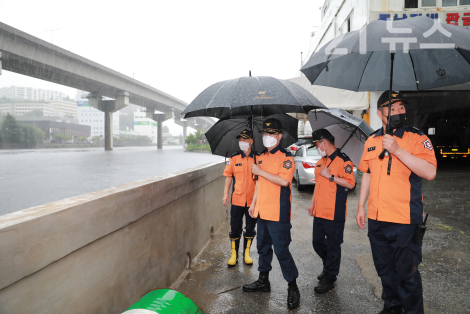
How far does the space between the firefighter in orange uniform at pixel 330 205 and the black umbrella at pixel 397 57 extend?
72 cm

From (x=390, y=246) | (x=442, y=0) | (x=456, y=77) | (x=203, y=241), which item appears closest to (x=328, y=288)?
(x=390, y=246)

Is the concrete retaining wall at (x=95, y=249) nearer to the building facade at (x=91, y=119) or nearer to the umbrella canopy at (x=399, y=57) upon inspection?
the umbrella canopy at (x=399, y=57)

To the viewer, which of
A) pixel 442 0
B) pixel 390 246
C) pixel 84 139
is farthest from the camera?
pixel 84 139

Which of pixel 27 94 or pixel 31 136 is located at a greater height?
pixel 27 94

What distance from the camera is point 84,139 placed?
62344 millimetres

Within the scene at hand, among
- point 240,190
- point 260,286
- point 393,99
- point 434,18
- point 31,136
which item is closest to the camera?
point 393,99

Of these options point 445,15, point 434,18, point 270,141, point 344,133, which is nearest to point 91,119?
point 434,18

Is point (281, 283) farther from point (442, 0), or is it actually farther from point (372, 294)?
point (442, 0)

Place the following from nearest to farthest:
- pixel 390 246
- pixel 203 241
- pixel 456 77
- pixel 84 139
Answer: pixel 390 246
pixel 456 77
pixel 203 241
pixel 84 139

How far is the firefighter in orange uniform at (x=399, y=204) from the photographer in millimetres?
2279

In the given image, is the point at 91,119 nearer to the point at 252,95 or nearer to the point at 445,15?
the point at 445,15

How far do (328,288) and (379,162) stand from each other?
5.27 ft

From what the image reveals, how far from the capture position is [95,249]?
81.4 inches

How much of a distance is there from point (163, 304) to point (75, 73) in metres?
28.0
